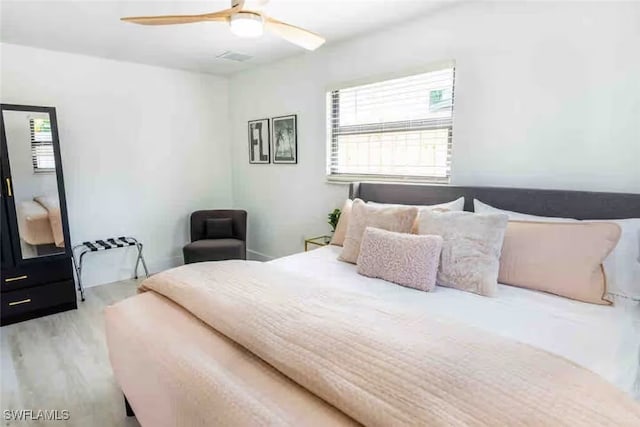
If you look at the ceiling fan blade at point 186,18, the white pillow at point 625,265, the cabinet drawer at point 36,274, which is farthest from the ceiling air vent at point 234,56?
the white pillow at point 625,265

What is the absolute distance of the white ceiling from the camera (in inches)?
97.0

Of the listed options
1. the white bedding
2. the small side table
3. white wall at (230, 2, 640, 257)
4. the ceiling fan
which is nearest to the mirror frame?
the ceiling fan

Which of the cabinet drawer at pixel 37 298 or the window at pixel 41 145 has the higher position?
the window at pixel 41 145

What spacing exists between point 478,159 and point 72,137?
3816 millimetres

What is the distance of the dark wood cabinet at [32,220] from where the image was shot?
2918 millimetres

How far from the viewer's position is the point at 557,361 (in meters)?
1.09

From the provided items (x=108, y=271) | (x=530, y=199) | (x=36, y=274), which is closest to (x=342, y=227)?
(x=530, y=199)

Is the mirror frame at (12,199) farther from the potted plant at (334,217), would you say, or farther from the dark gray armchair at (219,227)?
the potted plant at (334,217)

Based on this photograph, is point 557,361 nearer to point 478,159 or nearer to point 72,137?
point 478,159

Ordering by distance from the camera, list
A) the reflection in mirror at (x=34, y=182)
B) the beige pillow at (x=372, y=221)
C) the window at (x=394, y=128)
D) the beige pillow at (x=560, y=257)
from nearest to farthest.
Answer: the beige pillow at (x=560, y=257) → the beige pillow at (x=372, y=221) → the window at (x=394, y=128) → the reflection in mirror at (x=34, y=182)

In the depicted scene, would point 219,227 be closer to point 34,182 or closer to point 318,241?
point 318,241

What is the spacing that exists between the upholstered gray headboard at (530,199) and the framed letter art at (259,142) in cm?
176

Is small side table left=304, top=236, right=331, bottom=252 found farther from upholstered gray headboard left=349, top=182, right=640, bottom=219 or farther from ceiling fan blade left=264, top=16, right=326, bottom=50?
ceiling fan blade left=264, top=16, right=326, bottom=50

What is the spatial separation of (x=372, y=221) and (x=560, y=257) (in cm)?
108
